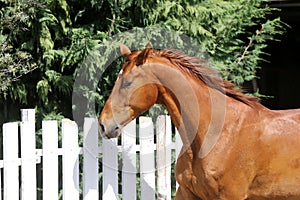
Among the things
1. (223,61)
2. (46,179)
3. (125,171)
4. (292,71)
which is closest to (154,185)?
(125,171)

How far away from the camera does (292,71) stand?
9.90 metres

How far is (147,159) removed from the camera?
4.63 m

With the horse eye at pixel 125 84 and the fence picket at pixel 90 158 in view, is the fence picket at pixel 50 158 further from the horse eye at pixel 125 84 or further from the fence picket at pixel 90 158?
the horse eye at pixel 125 84

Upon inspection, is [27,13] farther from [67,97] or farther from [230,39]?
[230,39]

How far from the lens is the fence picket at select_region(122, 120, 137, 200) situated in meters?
4.44

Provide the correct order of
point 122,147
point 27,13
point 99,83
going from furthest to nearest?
point 99,83
point 27,13
point 122,147

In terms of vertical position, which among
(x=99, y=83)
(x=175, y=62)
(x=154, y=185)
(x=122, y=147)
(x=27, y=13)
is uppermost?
(x=27, y=13)

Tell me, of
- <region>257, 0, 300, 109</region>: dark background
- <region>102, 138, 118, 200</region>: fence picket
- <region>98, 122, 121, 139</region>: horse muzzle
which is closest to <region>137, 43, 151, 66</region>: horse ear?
<region>98, 122, 121, 139</region>: horse muzzle

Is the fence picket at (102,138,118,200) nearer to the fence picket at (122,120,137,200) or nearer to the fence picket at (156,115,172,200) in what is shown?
the fence picket at (122,120,137,200)

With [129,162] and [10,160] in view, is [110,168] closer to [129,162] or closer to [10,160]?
[129,162]

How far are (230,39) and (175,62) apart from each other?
93.5 inches

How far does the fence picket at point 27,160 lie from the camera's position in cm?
383

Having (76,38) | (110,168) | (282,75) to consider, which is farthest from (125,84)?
(282,75)

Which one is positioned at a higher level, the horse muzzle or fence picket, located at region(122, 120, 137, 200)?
the horse muzzle
